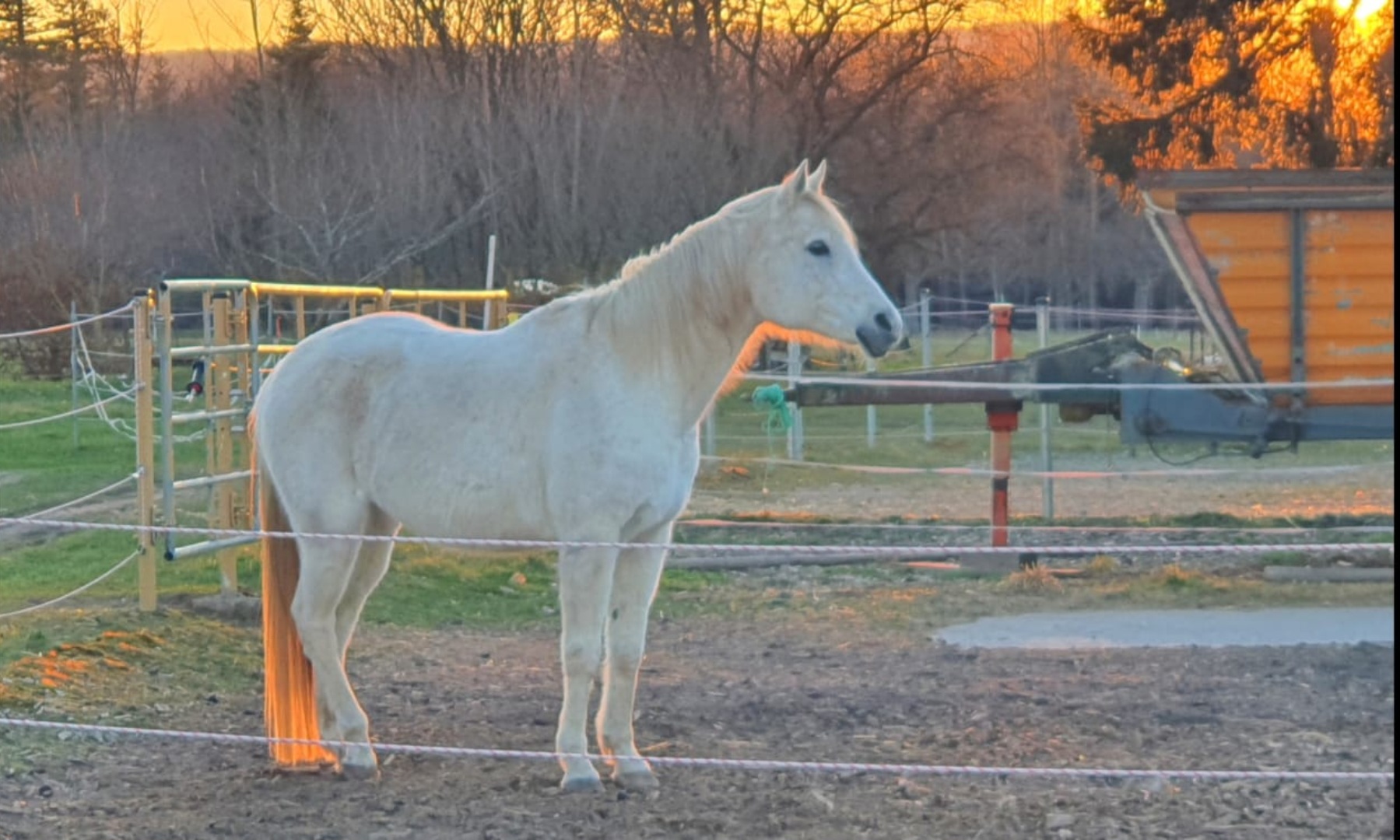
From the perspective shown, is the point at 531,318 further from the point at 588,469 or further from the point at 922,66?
the point at 922,66

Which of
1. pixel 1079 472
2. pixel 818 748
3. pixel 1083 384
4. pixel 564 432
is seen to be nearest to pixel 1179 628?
pixel 1083 384

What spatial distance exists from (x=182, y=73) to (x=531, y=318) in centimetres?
3359

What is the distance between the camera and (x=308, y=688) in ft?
16.3

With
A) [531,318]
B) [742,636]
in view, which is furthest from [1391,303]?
[531,318]

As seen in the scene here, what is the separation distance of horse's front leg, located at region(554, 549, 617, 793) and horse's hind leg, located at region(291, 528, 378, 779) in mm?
667

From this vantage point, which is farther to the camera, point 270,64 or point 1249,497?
point 270,64

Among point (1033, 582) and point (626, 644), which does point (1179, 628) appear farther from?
point (626, 644)

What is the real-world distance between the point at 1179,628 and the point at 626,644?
11.6ft

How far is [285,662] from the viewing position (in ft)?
16.1

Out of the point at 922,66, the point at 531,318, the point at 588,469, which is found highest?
the point at 922,66

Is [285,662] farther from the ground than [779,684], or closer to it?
farther from the ground

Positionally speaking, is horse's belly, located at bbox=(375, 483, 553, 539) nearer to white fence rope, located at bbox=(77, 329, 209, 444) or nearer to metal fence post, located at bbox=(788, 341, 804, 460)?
white fence rope, located at bbox=(77, 329, 209, 444)

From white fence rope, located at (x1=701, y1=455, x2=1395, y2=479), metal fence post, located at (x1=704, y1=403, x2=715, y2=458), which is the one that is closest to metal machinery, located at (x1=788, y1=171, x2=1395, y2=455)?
white fence rope, located at (x1=701, y1=455, x2=1395, y2=479)

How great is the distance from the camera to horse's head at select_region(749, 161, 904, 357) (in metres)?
4.56
